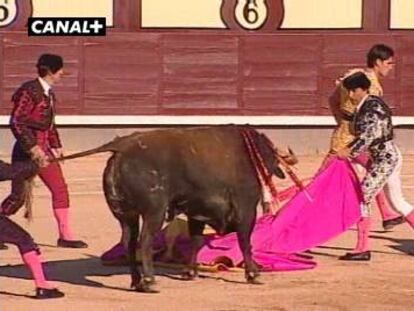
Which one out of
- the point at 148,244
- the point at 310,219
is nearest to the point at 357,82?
the point at 310,219

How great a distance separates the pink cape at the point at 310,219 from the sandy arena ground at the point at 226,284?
0.17 metres

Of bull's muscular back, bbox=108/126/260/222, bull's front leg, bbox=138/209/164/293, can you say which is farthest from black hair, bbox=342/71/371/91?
bull's front leg, bbox=138/209/164/293

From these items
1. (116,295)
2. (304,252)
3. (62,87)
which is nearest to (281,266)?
(304,252)

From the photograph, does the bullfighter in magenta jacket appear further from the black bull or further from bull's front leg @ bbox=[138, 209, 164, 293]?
bull's front leg @ bbox=[138, 209, 164, 293]

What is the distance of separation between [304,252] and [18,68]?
6.78 meters

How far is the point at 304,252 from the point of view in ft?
29.9

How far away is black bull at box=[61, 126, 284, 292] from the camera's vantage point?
305 inches

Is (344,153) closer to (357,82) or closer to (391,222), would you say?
(357,82)

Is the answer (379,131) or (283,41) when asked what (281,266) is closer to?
(379,131)

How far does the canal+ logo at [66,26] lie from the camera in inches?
600

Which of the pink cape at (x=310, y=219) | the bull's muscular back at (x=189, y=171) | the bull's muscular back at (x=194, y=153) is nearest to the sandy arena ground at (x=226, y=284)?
the pink cape at (x=310, y=219)

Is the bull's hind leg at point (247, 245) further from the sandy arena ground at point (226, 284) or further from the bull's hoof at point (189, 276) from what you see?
the bull's hoof at point (189, 276)

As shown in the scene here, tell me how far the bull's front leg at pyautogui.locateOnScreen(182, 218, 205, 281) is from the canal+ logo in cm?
710

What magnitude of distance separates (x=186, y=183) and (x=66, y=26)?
7882 mm
